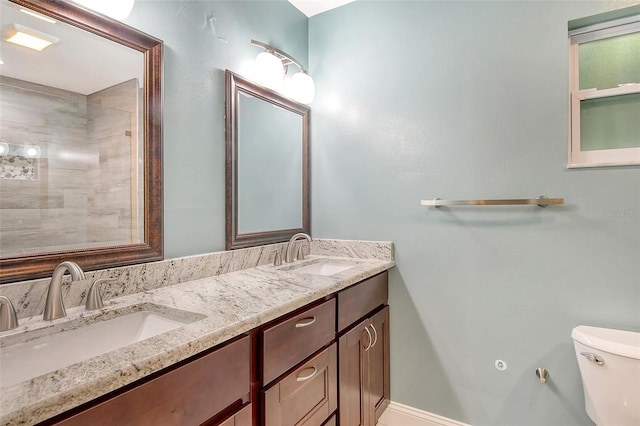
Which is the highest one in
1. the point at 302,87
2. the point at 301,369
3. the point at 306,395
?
the point at 302,87

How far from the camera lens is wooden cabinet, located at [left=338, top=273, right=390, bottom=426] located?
142 cm

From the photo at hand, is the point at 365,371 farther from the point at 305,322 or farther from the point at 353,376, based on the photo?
the point at 305,322

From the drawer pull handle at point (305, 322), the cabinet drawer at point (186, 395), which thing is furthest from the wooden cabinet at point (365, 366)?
the cabinet drawer at point (186, 395)

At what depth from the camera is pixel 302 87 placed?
194 centimetres

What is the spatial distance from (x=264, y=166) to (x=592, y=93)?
62.8 inches

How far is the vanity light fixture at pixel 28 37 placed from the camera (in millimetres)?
933

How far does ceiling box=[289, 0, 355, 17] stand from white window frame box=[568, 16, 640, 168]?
1.25 metres

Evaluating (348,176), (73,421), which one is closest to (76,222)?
(73,421)

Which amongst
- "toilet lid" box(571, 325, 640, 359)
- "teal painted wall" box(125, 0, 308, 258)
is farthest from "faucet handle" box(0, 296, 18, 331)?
"toilet lid" box(571, 325, 640, 359)

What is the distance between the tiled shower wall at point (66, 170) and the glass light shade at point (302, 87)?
3.04ft

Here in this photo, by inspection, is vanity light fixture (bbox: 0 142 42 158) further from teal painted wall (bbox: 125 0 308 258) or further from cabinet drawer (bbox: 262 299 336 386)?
cabinet drawer (bbox: 262 299 336 386)

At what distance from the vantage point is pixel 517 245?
157cm

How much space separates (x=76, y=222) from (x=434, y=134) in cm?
162

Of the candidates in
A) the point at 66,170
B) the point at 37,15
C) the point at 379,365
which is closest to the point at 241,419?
the point at 66,170
